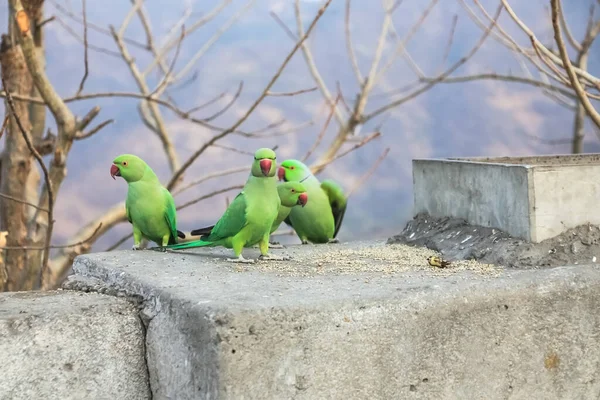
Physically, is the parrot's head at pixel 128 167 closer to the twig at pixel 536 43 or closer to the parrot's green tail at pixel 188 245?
the parrot's green tail at pixel 188 245

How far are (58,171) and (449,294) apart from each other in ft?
5.47

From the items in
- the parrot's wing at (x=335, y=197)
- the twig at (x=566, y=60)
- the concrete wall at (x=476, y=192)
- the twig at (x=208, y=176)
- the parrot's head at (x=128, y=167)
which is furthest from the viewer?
the twig at (x=208, y=176)

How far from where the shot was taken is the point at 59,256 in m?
3.35

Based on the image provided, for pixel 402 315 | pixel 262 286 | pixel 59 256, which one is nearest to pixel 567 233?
pixel 402 315

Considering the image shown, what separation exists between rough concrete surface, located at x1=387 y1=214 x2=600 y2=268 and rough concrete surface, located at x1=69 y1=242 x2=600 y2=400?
97 mm

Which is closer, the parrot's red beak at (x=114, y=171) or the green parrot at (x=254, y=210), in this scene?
the green parrot at (x=254, y=210)

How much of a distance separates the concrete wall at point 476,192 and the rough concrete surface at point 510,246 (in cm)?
3

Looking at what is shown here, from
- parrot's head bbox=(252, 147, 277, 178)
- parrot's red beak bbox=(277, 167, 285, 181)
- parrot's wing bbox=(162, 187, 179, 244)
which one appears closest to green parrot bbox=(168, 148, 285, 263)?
parrot's head bbox=(252, 147, 277, 178)

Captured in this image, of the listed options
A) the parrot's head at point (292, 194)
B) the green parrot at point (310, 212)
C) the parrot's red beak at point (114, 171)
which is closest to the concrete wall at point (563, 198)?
the parrot's head at point (292, 194)

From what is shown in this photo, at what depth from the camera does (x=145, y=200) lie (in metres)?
2.14

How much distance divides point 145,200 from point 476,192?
3.13ft

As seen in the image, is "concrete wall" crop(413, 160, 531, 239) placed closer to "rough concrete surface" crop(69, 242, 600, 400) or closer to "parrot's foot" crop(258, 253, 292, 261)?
"rough concrete surface" crop(69, 242, 600, 400)

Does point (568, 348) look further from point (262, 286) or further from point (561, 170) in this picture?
point (262, 286)

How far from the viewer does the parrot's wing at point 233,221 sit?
6.32ft
